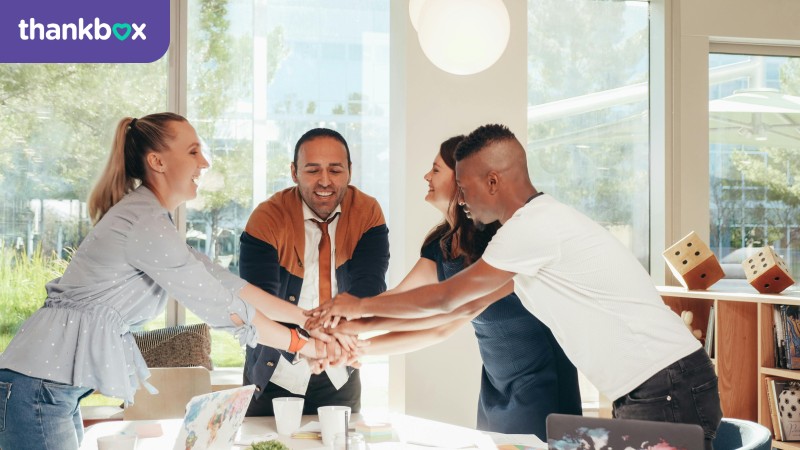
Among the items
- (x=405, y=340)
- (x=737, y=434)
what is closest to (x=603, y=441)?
(x=737, y=434)

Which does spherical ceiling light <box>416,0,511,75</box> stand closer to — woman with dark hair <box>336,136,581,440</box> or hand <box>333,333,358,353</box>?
woman with dark hair <box>336,136,581,440</box>

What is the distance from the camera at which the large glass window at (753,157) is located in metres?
5.08

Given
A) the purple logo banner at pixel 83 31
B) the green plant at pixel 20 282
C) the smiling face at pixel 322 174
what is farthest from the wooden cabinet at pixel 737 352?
the green plant at pixel 20 282

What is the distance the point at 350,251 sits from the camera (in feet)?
10.0

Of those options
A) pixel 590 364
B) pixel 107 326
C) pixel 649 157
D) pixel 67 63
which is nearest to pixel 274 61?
pixel 67 63

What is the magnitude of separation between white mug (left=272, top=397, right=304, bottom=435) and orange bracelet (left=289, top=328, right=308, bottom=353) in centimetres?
36

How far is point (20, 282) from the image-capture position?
4438 mm

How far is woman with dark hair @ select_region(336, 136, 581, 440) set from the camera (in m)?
2.57

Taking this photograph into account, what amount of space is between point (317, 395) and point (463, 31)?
53.3 inches

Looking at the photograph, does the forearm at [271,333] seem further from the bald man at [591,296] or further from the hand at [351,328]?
the bald man at [591,296]

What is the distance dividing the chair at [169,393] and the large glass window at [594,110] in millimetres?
2620

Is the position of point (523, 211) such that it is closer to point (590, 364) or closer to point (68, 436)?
point (590, 364)

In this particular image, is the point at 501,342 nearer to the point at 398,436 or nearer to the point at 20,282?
the point at 398,436

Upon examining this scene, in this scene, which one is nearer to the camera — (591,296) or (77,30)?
(591,296)
